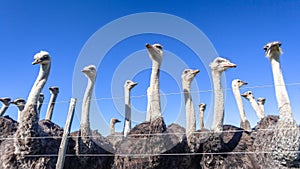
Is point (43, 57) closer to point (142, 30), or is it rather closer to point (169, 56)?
point (142, 30)

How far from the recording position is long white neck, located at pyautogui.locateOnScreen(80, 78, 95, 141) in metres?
5.07

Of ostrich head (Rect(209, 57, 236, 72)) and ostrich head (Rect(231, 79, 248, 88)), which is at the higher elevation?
ostrich head (Rect(231, 79, 248, 88))

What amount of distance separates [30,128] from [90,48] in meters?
2.08

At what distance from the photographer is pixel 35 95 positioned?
4.96 m

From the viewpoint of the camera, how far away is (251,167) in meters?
4.00

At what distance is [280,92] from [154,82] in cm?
217

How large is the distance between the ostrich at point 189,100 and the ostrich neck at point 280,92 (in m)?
1.54

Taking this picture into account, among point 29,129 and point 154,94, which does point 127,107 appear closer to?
point 154,94

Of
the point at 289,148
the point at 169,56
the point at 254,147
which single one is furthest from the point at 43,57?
the point at 289,148

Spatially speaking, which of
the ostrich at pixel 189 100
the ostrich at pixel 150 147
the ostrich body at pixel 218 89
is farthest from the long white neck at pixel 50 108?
the ostrich body at pixel 218 89

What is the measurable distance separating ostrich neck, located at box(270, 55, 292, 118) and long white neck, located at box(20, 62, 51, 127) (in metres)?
3.57

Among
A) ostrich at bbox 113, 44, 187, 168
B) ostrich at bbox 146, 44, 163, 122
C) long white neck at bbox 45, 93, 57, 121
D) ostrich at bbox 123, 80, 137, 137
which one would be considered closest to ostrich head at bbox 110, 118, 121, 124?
ostrich at bbox 123, 80, 137, 137

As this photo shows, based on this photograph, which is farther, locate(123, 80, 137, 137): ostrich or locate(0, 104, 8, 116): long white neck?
locate(0, 104, 8, 116): long white neck

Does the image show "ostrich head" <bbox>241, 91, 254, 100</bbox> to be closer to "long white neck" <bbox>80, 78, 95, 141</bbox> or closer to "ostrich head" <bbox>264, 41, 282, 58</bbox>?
"ostrich head" <bbox>264, 41, 282, 58</bbox>
